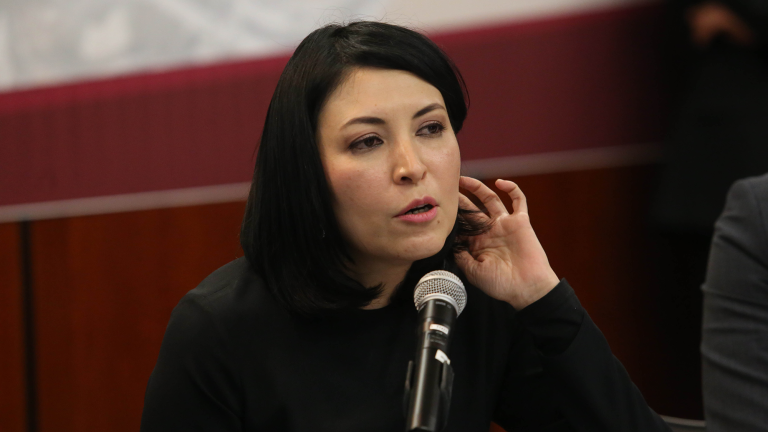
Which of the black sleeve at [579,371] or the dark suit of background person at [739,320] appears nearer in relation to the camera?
the dark suit of background person at [739,320]

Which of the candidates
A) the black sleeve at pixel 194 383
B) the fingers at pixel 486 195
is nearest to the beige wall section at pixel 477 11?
the fingers at pixel 486 195

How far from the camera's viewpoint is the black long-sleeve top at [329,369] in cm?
106

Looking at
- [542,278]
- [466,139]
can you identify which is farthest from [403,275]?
[466,139]

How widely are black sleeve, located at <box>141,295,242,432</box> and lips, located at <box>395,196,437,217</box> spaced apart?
36 centimetres

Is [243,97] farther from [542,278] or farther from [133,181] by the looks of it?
[542,278]

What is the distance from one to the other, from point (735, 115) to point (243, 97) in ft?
4.66

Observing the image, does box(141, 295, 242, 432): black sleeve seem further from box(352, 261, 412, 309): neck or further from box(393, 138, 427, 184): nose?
box(393, 138, 427, 184): nose

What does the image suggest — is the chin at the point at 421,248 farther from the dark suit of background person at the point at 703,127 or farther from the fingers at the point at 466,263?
the dark suit of background person at the point at 703,127

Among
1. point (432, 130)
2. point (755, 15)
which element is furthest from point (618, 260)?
point (432, 130)

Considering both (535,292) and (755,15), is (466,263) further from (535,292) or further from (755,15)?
(755,15)

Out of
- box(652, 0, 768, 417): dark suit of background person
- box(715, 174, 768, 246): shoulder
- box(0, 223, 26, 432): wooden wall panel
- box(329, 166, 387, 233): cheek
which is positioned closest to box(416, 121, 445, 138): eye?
box(329, 166, 387, 233): cheek

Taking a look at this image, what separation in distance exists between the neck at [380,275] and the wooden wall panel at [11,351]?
1462 millimetres

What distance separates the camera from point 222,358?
1.07m

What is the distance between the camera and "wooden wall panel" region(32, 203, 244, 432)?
2.12m
